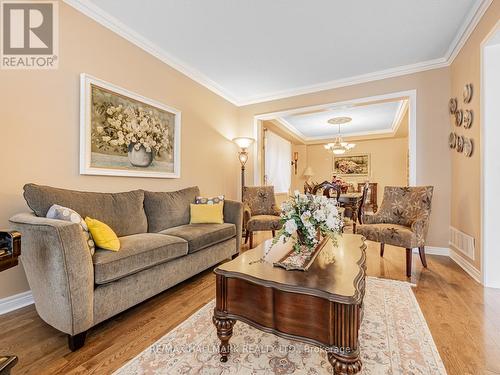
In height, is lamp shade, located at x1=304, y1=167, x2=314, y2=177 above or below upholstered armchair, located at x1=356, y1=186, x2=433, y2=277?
above

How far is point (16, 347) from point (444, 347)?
98.7 inches

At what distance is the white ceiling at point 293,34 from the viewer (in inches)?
91.7

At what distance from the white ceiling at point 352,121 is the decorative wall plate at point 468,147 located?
2.06m

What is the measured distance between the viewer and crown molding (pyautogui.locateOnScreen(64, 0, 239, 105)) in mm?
2289

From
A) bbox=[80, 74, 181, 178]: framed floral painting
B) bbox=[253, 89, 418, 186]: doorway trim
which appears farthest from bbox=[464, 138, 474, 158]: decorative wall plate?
bbox=[80, 74, 181, 178]: framed floral painting

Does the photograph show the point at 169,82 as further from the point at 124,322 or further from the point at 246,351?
the point at 246,351

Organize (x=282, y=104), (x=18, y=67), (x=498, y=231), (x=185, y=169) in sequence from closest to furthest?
1. (x=18, y=67)
2. (x=498, y=231)
3. (x=185, y=169)
4. (x=282, y=104)

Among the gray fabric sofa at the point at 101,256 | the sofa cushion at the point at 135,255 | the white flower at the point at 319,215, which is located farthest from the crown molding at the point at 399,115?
the sofa cushion at the point at 135,255

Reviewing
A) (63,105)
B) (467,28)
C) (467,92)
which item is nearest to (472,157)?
(467,92)

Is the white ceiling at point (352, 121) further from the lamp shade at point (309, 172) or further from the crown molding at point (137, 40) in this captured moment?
the crown molding at point (137, 40)

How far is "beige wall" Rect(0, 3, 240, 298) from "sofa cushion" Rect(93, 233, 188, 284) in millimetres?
854

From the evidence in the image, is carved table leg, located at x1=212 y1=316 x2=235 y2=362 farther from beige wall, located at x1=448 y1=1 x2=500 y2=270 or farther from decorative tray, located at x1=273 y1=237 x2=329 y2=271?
beige wall, located at x1=448 y1=1 x2=500 y2=270

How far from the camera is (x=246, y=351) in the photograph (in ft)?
4.52

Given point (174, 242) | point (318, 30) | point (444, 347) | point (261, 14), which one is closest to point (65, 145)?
point (174, 242)
